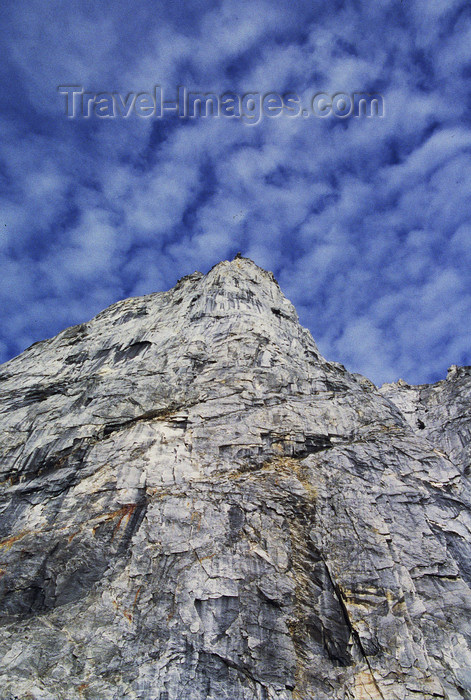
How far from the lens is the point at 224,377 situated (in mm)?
28078

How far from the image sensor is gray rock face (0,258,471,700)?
15070 mm

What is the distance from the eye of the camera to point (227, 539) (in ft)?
61.1

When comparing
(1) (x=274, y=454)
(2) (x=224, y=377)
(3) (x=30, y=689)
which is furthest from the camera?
(2) (x=224, y=377)

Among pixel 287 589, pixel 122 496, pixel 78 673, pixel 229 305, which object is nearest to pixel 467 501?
pixel 287 589

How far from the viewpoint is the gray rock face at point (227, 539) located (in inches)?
593

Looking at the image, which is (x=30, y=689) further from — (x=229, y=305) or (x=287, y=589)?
(x=229, y=305)

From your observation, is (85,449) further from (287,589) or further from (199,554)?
(287,589)

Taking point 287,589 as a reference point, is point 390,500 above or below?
above

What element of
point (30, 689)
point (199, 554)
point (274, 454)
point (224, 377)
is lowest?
point (30, 689)

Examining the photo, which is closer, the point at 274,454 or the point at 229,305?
the point at 274,454

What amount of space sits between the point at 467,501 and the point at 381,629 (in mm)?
8673

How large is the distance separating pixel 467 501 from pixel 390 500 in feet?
13.7

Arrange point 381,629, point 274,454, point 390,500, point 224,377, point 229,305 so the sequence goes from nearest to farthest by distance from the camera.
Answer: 1. point 381,629
2. point 390,500
3. point 274,454
4. point 224,377
5. point 229,305

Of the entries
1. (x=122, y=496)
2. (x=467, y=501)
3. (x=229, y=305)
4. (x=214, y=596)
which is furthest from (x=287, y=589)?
(x=229, y=305)
